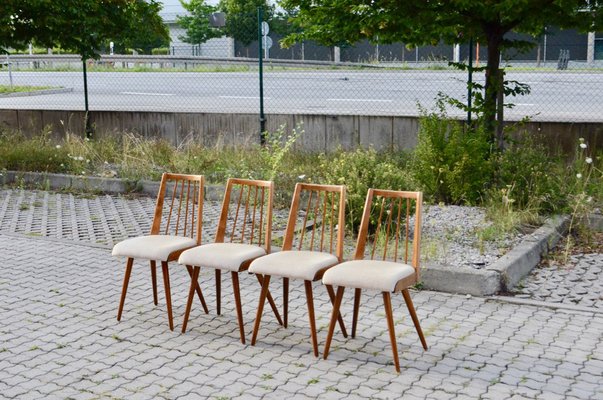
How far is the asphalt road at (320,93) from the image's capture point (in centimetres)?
1783

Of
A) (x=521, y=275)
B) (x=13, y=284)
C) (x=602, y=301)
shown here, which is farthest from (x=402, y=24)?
(x=13, y=284)

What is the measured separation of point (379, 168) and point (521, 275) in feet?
6.30

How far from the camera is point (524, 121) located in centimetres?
1018

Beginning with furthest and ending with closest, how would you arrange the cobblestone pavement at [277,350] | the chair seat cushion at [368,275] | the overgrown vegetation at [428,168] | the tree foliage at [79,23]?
the tree foliage at [79,23], the overgrown vegetation at [428,168], the chair seat cushion at [368,275], the cobblestone pavement at [277,350]

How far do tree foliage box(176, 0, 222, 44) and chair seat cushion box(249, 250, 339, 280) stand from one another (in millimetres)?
32685

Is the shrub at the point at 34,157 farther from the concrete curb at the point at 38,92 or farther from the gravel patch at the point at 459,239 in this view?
the concrete curb at the point at 38,92

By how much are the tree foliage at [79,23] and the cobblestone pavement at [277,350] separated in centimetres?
647

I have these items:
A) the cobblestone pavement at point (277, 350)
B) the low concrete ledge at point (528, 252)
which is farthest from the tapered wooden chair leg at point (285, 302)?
the low concrete ledge at point (528, 252)

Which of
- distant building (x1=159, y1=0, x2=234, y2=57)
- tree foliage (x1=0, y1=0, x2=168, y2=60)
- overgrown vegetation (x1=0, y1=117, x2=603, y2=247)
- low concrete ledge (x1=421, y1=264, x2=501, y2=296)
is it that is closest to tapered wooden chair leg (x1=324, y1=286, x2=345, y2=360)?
low concrete ledge (x1=421, y1=264, x2=501, y2=296)

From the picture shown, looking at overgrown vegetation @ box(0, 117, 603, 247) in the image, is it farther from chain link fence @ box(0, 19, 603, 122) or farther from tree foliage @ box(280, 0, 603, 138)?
chain link fence @ box(0, 19, 603, 122)

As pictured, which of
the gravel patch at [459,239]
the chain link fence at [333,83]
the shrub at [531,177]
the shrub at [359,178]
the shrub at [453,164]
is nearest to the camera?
the gravel patch at [459,239]

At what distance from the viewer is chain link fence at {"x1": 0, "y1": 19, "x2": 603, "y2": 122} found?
1814 centimetres

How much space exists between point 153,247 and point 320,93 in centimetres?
1606

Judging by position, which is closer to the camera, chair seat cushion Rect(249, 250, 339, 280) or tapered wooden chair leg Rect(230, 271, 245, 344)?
chair seat cushion Rect(249, 250, 339, 280)
